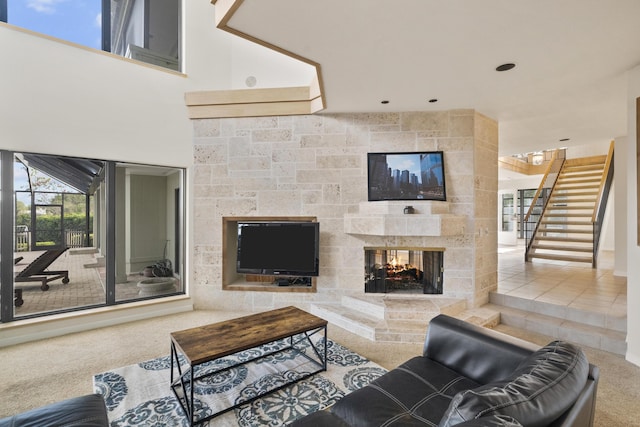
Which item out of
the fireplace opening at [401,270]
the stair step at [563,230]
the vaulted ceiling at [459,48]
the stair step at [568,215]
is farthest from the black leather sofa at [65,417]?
the stair step at [568,215]

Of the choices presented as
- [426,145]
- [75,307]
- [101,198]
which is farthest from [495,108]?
[75,307]

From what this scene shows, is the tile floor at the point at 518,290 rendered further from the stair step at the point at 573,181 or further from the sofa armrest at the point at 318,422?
the sofa armrest at the point at 318,422

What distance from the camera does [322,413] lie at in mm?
1285

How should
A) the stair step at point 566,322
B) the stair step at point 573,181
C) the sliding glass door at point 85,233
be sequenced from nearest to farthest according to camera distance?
the stair step at point 566,322
the sliding glass door at point 85,233
the stair step at point 573,181

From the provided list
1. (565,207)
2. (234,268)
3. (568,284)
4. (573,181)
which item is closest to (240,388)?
(234,268)

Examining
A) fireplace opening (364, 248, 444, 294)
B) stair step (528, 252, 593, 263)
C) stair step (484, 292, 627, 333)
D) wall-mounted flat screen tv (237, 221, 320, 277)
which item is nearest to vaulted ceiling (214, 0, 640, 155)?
wall-mounted flat screen tv (237, 221, 320, 277)

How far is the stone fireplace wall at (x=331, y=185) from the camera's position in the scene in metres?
3.74

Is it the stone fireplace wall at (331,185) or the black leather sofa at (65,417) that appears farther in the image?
the stone fireplace wall at (331,185)

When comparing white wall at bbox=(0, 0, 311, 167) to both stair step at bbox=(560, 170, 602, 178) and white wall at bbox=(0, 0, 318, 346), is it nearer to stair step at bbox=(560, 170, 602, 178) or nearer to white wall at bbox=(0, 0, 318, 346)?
white wall at bbox=(0, 0, 318, 346)

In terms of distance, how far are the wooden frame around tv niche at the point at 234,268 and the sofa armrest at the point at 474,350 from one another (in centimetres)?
221

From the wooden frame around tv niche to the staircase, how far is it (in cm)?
537

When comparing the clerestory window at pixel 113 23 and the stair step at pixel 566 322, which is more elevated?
the clerestory window at pixel 113 23

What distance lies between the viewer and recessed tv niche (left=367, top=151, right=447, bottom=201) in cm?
374

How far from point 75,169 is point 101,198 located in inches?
16.7
